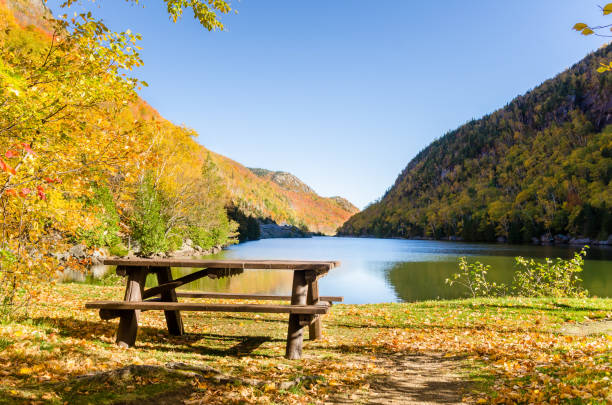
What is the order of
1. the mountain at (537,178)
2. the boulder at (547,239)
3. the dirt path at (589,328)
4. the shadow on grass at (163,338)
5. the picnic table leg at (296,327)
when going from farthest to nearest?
the mountain at (537,178) < the boulder at (547,239) < the dirt path at (589,328) < the shadow on grass at (163,338) < the picnic table leg at (296,327)

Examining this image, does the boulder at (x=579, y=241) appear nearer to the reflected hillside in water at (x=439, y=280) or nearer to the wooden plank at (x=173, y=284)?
the reflected hillside in water at (x=439, y=280)

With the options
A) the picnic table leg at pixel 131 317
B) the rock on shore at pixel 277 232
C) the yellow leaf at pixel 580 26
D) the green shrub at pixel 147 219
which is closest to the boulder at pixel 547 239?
the green shrub at pixel 147 219

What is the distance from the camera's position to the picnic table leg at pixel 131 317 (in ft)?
21.4

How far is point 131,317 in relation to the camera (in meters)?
6.55

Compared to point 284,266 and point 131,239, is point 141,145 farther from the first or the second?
point 131,239

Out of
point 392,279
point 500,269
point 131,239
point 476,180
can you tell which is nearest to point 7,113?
point 392,279

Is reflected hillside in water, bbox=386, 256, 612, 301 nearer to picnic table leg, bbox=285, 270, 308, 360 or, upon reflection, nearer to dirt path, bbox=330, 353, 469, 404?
dirt path, bbox=330, 353, 469, 404

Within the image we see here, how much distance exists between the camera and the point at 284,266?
646 centimetres

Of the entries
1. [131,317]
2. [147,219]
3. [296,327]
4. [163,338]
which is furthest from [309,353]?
[147,219]

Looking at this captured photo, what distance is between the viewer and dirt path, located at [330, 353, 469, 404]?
459 centimetres

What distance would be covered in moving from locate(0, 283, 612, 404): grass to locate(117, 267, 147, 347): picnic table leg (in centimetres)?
26

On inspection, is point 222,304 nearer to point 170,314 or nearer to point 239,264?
point 239,264

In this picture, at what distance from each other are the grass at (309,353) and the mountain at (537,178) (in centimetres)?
7578

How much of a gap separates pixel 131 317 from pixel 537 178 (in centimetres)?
13229
